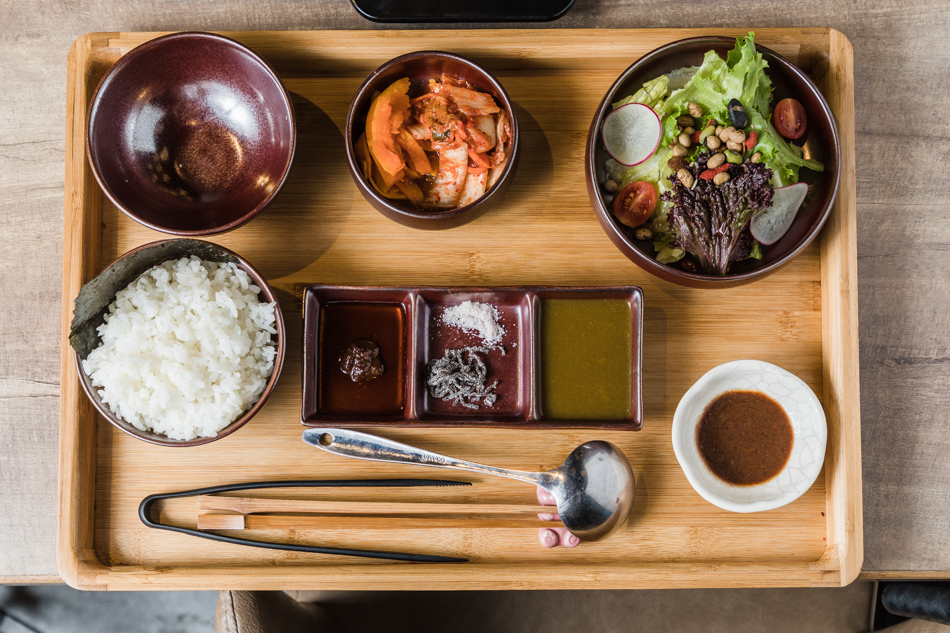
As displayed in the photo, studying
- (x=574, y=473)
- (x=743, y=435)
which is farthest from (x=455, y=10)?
(x=743, y=435)

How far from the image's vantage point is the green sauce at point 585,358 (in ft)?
6.15

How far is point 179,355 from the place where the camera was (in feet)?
5.71

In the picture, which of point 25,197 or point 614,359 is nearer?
point 614,359

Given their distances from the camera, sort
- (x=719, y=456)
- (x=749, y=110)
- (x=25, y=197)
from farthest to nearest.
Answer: (x=25, y=197)
(x=719, y=456)
(x=749, y=110)

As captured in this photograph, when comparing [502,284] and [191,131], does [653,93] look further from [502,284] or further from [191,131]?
[191,131]

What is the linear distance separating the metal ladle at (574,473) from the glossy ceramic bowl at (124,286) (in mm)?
250

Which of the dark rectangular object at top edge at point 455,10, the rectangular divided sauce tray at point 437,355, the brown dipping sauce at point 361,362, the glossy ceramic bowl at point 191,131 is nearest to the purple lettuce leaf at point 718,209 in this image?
the rectangular divided sauce tray at point 437,355

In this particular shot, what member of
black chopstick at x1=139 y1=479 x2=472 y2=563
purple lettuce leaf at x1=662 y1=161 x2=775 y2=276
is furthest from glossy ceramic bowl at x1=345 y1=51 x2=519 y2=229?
black chopstick at x1=139 y1=479 x2=472 y2=563

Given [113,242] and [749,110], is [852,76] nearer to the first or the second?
[749,110]

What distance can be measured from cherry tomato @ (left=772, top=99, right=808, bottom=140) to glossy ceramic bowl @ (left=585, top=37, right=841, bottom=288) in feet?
0.13

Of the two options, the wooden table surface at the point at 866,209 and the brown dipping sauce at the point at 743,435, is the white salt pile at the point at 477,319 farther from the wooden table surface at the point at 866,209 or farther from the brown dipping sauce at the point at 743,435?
the wooden table surface at the point at 866,209

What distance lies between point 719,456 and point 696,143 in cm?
95

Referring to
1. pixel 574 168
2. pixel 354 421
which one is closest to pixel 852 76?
pixel 574 168

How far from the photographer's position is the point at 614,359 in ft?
6.17
